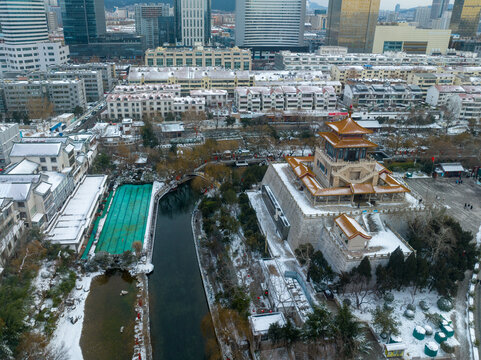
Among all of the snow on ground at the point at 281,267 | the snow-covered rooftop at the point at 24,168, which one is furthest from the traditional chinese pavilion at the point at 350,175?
the snow-covered rooftop at the point at 24,168

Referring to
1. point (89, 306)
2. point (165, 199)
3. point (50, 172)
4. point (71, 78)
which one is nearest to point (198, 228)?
point (165, 199)

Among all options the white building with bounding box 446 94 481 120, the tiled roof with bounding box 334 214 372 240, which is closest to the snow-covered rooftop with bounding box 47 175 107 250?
the tiled roof with bounding box 334 214 372 240

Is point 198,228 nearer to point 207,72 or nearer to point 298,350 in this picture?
point 298,350

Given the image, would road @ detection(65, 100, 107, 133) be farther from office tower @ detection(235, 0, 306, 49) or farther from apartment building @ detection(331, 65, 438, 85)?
office tower @ detection(235, 0, 306, 49)

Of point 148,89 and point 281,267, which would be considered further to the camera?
point 148,89

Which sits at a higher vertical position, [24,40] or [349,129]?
[24,40]

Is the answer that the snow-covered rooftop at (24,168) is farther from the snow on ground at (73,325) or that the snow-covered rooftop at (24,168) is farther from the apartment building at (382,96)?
the apartment building at (382,96)

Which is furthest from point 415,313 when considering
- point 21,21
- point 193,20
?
point 193,20

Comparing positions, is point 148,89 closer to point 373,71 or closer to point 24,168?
point 24,168
